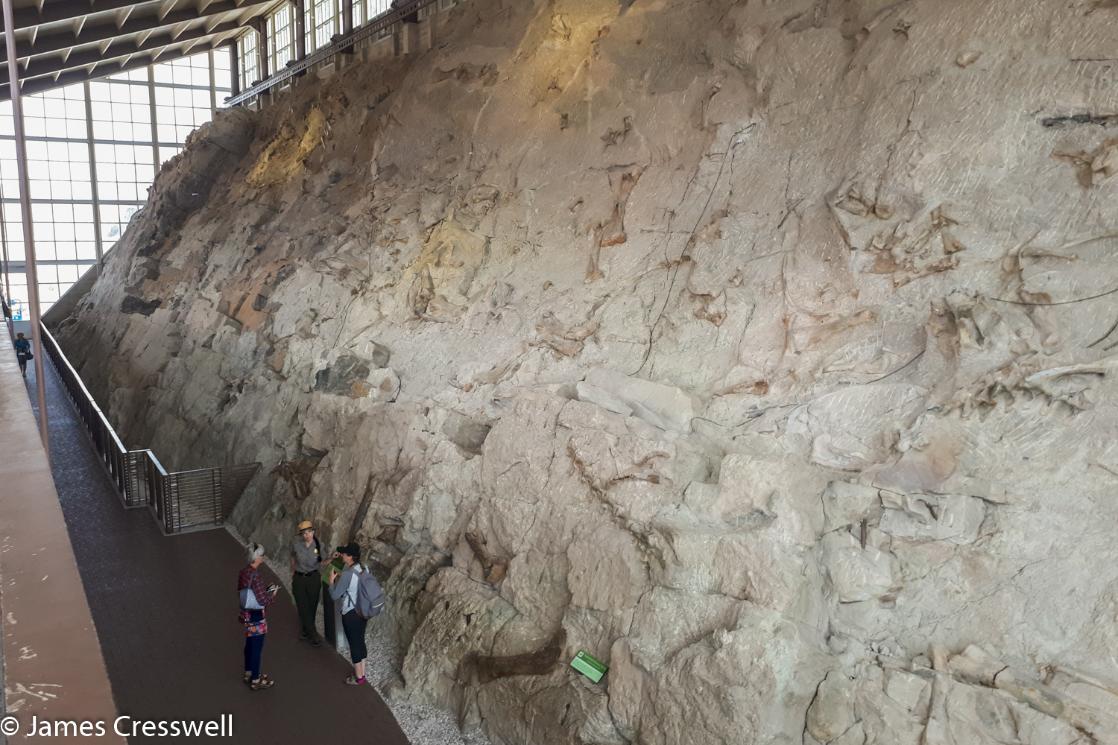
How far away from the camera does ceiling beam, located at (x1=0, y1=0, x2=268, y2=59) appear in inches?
669

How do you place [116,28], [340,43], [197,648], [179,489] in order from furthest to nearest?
[116,28], [340,43], [179,489], [197,648]

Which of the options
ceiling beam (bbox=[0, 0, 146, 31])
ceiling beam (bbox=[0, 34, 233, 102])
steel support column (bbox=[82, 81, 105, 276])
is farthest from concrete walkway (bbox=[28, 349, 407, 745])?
steel support column (bbox=[82, 81, 105, 276])

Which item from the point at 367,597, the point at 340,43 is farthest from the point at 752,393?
the point at 340,43

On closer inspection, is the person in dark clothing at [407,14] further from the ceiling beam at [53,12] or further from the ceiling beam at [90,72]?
the ceiling beam at [90,72]

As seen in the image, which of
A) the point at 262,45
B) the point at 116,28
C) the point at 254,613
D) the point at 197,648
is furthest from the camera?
the point at 262,45

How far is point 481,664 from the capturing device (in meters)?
5.75

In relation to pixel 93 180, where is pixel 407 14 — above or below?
above

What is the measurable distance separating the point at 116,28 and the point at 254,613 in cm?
1844

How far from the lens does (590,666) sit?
516cm

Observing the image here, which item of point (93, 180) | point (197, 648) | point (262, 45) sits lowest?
point (197, 648)

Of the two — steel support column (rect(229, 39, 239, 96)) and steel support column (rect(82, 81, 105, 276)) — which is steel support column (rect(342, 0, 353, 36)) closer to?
steel support column (rect(229, 39, 239, 96))

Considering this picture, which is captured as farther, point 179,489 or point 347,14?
point 347,14

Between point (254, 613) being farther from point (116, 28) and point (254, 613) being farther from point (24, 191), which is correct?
point (116, 28)

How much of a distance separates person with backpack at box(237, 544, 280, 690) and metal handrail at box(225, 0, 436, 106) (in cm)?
1127
